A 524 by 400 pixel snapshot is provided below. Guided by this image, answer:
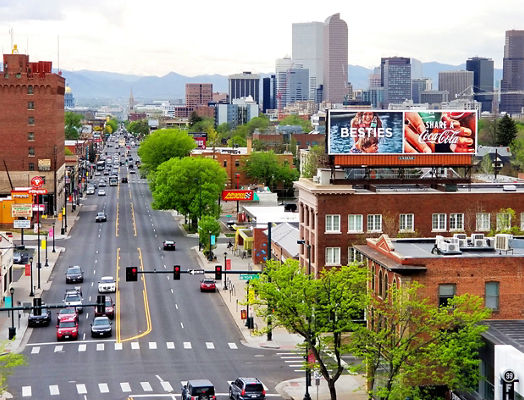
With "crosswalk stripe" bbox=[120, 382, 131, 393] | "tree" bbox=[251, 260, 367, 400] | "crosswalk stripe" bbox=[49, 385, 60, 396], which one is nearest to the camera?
→ "tree" bbox=[251, 260, 367, 400]

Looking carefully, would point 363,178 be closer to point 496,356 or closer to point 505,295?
point 505,295

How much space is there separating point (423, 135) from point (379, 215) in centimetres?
769

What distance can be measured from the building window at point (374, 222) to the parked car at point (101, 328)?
64.7ft

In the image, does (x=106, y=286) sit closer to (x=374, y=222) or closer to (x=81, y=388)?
(x=374, y=222)

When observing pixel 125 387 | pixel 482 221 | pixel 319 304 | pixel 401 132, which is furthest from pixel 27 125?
pixel 319 304

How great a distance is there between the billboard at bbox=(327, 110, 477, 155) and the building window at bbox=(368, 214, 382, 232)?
17.1 ft

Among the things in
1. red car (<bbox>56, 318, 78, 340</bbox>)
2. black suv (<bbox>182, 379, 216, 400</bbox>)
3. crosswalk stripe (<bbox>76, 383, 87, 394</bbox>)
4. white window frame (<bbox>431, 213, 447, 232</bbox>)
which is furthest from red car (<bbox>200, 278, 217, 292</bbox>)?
black suv (<bbox>182, 379, 216, 400</bbox>)

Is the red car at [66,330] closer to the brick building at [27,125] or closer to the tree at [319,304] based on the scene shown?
the tree at [319,304]

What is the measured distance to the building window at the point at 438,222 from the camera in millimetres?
A: 77938

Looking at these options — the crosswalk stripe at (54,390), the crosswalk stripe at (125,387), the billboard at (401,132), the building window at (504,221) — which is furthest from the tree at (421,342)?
the billboard at (401,132)

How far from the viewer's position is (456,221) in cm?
7819

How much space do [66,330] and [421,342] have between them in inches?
1167

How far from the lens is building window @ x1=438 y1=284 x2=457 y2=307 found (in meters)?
52.8

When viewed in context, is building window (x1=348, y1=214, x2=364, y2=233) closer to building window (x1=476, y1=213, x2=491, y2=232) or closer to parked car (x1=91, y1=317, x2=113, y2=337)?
building window (x1=476, y1=213, x2=491, y2=232)
